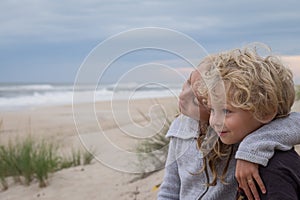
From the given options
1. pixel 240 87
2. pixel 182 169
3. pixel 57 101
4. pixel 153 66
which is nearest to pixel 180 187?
pixel 182 169

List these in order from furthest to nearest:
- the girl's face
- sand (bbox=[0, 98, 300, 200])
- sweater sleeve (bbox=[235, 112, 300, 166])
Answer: sand (bbox=[0, 98, 300, 200]) < the girl's face < sweater sleeve (bbox=[235, 112, 300, 166])

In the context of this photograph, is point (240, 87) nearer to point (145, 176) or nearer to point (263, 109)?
point (263, 109)

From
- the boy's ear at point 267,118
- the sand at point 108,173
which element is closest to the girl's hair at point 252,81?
the boy's ear at point 267,118

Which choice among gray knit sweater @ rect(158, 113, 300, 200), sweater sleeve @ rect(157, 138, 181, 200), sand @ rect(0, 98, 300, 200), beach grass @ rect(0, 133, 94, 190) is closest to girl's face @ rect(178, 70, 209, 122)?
gray knit sweater @ rect(158, 113, 300, 200)

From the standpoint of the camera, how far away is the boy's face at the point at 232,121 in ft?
5.80

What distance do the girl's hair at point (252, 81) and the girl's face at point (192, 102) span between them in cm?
8

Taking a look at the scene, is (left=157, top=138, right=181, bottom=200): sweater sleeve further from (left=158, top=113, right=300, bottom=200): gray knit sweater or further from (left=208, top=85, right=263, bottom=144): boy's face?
(left=208, top=85, right=263, bottom=144): boy's face

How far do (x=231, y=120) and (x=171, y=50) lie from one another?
0.34 meters

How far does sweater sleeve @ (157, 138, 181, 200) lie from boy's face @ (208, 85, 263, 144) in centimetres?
44

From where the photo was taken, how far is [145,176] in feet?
18.3

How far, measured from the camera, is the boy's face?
1.77 metres

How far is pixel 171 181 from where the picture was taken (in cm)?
227

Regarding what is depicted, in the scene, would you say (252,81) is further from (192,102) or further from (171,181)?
(171,181)

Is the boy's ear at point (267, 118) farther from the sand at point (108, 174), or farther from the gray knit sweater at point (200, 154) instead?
the sand at point (108, 174)
